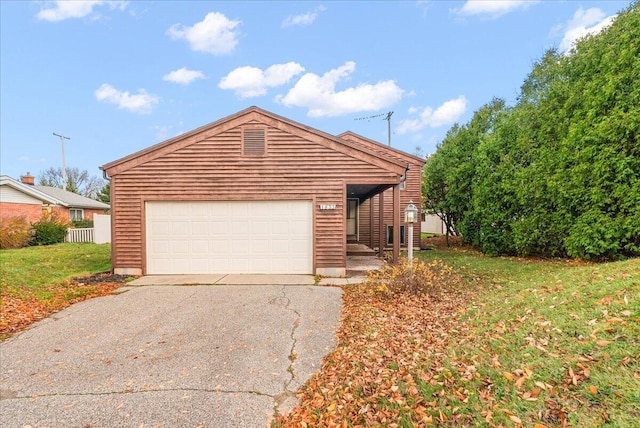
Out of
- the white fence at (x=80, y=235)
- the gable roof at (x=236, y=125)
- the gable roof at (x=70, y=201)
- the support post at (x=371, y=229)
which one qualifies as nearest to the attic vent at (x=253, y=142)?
the gable roof at (x=236, y=125)

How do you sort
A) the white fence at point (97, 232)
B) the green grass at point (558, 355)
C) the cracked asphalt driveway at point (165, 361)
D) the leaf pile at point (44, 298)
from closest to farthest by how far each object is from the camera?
the green grass at point (558, 355) → the cracked asphalt driveway at point (165, 361) → the leaf pile at point (44, 298) → the white fence at point (97, 232)

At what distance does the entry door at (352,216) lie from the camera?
13.9 m

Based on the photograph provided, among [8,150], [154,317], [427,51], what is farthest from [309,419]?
[8,150]

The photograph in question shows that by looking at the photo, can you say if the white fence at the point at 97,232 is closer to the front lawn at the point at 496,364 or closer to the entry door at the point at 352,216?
the entry door at the point at 352,216

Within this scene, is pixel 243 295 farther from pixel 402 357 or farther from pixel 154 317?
Result: pixel 402 357

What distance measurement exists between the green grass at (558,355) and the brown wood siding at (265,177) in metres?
4.26

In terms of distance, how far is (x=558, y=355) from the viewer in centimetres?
278

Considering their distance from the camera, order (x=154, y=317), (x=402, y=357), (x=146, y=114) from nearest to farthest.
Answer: (x=402, y=357) → (x=154, y=317) → (x=146, y=114)

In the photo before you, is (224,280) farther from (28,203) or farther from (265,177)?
(28,203)

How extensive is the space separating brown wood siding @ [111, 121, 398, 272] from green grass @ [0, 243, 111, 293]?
1.74m

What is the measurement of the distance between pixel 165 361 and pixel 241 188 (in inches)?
213

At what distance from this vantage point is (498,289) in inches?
243

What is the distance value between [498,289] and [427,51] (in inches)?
458

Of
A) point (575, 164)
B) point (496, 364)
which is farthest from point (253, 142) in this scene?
point (575, 164)
